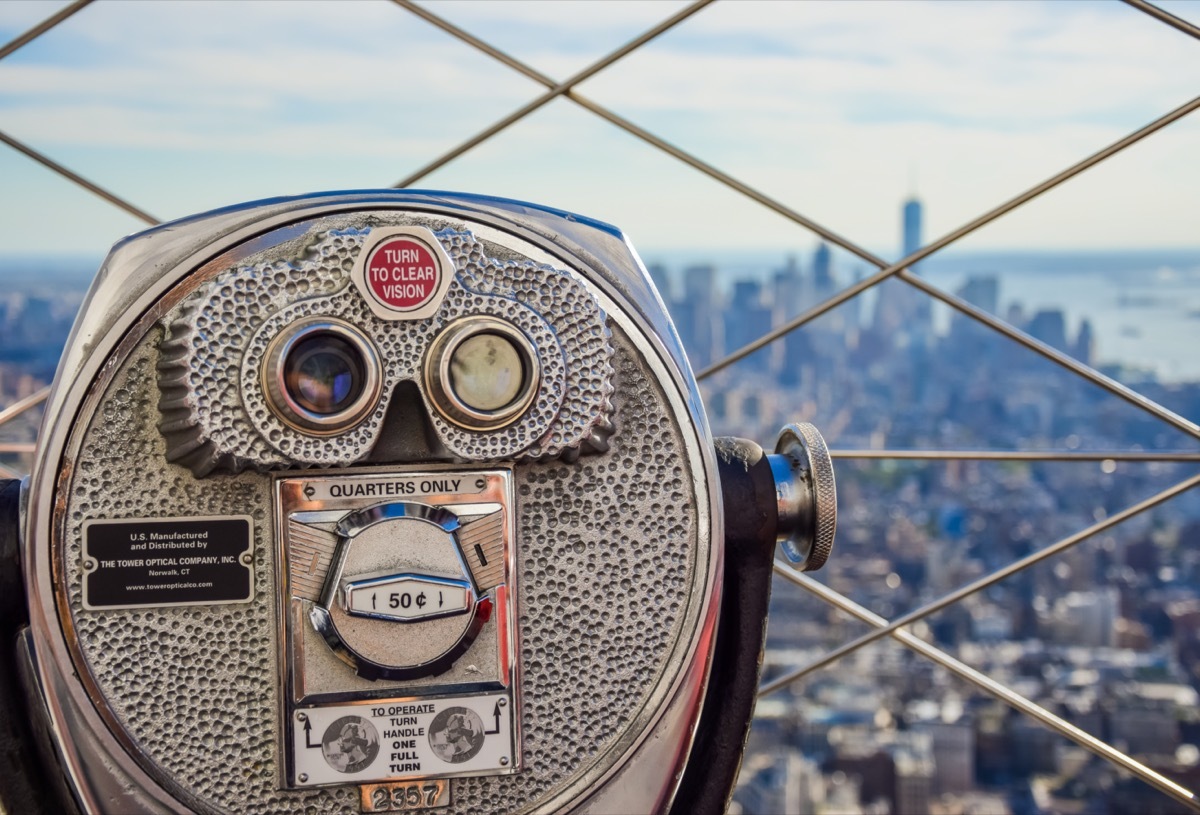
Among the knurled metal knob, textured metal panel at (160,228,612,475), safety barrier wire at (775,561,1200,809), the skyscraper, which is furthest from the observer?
the skyscraper

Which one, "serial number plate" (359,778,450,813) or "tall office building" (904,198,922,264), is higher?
"tall office building" (904,198,922,264)

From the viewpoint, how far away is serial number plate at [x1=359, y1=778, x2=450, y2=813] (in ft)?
3.64

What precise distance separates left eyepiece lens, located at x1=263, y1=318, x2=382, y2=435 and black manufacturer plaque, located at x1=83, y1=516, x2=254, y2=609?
0.10 metres

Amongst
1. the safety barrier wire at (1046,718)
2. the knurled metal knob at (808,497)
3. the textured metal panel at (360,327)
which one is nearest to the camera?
the textured metal panel at (360,327)

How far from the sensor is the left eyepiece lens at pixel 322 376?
1053 mm

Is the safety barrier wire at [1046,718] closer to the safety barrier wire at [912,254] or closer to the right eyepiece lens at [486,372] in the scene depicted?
the safety barrier wire at [912,254]

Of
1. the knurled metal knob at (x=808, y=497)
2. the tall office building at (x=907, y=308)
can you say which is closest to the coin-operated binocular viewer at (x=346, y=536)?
the knurled metal knob at (x=808, y=497)

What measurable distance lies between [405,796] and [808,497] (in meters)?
0.42

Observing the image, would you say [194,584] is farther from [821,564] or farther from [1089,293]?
[1089,293]

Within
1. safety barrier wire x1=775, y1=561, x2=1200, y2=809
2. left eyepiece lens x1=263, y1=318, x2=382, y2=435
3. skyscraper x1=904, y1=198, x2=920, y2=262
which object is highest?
skyscraper x1=904, y1=198, x2=920, y2=262

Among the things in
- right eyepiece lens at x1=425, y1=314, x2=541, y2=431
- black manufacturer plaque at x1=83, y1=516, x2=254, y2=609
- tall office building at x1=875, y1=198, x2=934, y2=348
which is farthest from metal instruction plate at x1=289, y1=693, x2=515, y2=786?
tall office building at x1=875, y1=198, x2=934, y2=348

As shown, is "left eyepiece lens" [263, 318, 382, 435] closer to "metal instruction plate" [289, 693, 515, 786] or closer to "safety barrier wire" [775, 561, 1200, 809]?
"metal instruction plate" [289, 693, 515, 786]

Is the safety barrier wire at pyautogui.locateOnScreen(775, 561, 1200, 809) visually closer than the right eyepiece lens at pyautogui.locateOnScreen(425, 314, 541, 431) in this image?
No

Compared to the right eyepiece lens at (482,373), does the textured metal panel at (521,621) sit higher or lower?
lower
